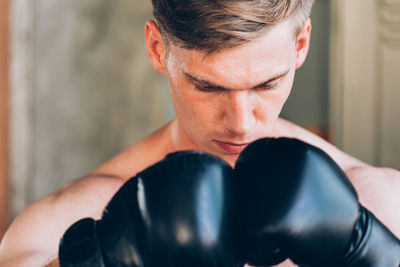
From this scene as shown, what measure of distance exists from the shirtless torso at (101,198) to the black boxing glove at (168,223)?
25 cm

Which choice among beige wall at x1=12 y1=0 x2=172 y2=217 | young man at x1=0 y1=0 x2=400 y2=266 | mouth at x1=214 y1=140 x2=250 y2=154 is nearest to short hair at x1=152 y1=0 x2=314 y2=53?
young man at x1=0 y1=0 x2=400 y2=266

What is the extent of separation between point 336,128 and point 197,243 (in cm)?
247

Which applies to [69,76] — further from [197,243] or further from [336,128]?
[197,243]

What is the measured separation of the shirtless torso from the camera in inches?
36.9

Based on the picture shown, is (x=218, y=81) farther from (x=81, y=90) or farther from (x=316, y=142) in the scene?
(x=81, y=90)

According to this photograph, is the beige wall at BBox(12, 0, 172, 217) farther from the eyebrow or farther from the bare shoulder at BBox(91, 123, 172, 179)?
the eyebrow

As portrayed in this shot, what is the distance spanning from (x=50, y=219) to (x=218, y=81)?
45 centimetres

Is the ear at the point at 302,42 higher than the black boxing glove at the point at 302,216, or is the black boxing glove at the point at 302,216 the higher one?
the ear at the point at 302,42

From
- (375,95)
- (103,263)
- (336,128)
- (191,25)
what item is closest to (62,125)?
(336,128)

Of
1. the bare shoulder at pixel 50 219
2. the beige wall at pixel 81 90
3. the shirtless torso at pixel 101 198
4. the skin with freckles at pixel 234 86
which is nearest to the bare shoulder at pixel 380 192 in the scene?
the shirtless torso at pixel 101 198

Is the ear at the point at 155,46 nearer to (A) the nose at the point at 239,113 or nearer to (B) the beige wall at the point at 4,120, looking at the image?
(A) the nose at the point at 239,113

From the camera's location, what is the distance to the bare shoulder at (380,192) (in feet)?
3.32

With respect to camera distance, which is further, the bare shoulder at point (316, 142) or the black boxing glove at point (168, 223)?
the bare shoulder at point (316, 142)

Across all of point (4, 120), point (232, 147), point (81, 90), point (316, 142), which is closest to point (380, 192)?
point (316, 142)
